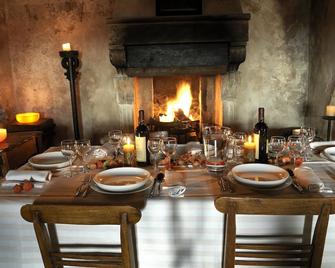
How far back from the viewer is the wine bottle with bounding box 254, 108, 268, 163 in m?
1.62

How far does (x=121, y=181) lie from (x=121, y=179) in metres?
0.02

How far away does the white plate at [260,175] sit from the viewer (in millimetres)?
1321

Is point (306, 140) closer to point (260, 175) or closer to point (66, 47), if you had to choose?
point (260, 175)

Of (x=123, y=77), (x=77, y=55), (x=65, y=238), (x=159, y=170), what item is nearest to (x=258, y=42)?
(x=123, y=77)

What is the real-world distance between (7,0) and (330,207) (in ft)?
11.7

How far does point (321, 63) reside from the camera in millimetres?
3127

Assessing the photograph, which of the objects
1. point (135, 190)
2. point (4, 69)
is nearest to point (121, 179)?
point (135, 190)

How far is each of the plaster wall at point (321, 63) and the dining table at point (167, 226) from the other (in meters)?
1.98

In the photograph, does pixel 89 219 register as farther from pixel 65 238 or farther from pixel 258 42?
pixel 258 42

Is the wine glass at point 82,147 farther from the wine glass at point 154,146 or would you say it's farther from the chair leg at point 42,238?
the chair leg at point 42,238

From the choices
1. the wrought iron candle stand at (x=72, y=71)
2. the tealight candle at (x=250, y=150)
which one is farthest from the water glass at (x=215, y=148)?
the wrought iron candle stand at (x=72, y=71)

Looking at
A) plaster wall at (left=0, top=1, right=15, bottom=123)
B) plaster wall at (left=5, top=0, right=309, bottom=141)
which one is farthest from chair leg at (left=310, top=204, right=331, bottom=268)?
plaster wall at (left=0, top=1, right=15, bottom=123)

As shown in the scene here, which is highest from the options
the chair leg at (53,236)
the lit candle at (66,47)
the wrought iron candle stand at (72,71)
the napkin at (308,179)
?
the lit candle at (66,47)

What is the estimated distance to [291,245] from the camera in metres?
1.20
